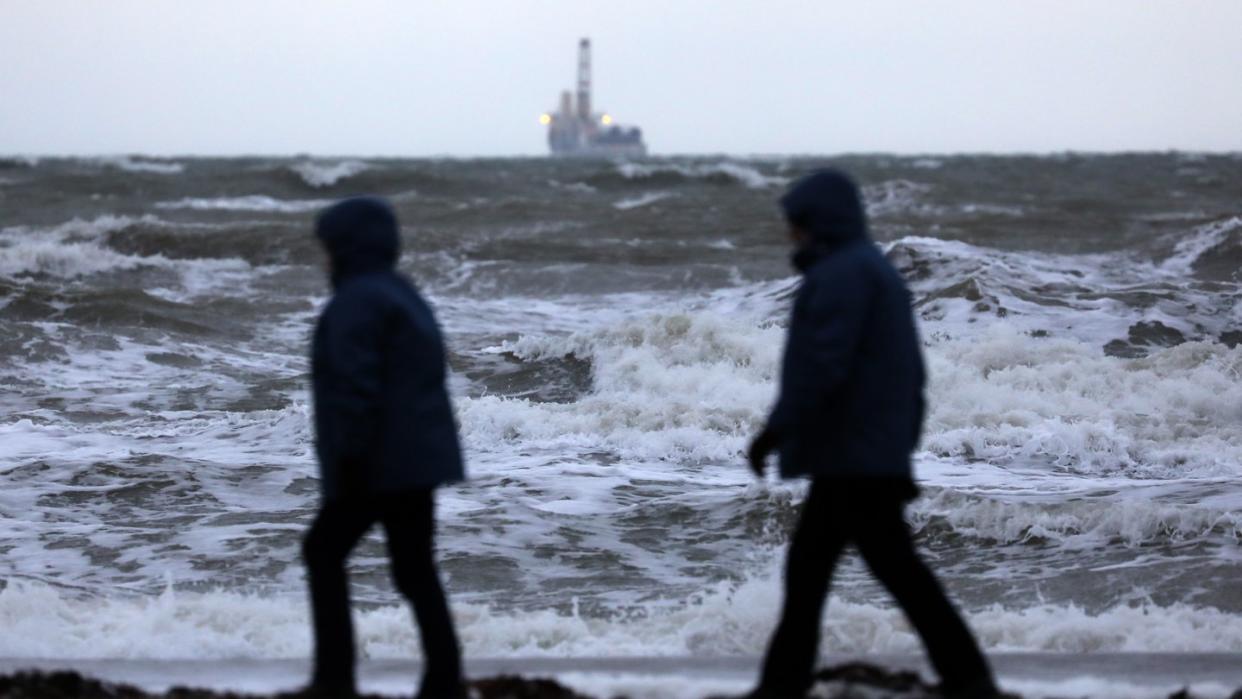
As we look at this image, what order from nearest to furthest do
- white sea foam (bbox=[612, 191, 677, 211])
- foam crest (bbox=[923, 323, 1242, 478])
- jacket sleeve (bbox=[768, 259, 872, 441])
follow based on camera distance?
jacket sleeve (bbox=[768, 259, 872, 441]), foam crest (bbox=[923, 323, 1242, 478]), white sea foam (bbox=[612, 191, 677, 211])

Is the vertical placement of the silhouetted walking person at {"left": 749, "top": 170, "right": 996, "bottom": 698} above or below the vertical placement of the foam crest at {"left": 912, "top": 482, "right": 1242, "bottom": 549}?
above

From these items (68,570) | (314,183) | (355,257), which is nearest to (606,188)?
(314,183)

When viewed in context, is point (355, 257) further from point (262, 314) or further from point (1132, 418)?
point (262, 314)

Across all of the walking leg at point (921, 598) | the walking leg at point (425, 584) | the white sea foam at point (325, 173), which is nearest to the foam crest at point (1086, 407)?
the walking leg at point (921, 598)

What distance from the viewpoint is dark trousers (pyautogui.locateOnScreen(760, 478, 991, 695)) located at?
381cm

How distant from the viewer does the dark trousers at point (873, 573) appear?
3.81 meters

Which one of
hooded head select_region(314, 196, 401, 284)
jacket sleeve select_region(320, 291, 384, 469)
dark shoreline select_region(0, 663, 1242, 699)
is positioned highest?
hooded head select_region(314, 196, 401, 284)

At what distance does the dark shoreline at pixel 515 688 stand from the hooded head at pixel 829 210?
1219 millimetres

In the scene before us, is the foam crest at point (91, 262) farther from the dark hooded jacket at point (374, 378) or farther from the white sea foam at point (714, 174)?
the white sea foam at point (714, 174)

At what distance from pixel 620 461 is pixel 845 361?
6.70 metres

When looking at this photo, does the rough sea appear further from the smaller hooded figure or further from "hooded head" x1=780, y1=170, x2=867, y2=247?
"hooded head" x1=780, y1=170, x2=867, y2=247

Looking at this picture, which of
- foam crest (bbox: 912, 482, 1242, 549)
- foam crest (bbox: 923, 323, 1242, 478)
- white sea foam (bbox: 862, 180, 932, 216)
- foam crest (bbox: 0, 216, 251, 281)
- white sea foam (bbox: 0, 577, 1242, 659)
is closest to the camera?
white sea foam (bbox: 0, 577, 1242, 659)

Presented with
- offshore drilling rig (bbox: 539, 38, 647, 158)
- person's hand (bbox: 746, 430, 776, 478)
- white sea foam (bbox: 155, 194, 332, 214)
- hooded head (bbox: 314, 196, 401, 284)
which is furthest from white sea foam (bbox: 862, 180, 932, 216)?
offshore drilling rig (bbox: 539, 38, 647, 158)

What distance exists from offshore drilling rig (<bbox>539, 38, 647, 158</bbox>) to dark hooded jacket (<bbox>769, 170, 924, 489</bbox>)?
13906 cm
